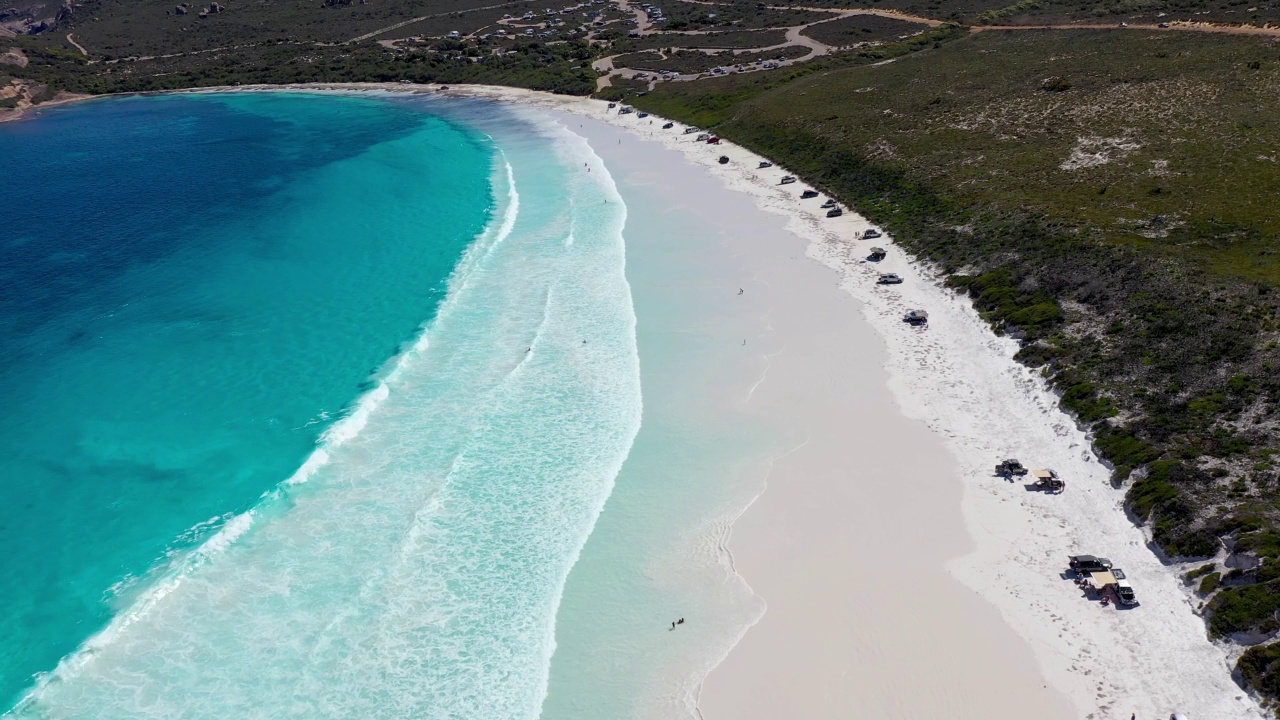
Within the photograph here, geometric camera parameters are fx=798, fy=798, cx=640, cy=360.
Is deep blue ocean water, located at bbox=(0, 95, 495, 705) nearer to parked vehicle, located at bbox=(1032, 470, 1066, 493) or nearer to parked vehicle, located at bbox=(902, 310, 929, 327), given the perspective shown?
parked vehicle, located at bbox=(902, 310, 929, 327)

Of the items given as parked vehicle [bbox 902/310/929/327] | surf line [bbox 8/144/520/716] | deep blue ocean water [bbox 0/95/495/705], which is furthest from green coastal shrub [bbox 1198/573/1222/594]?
deep blue ocean water [bbox 0/95/495/705]

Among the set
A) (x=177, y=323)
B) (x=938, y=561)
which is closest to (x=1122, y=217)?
(x=938, y=561)

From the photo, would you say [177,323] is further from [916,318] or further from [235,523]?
[916,318]

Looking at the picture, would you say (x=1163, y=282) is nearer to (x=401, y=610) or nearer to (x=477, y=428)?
(x=477, y=428)

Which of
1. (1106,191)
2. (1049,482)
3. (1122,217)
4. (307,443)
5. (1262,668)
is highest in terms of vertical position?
(1106,191)

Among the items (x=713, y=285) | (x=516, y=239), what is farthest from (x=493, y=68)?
(x=713, y=285)

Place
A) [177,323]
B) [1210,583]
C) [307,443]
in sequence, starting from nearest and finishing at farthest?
1. [1210,583]
2. [307,443]
3. [177,323]
